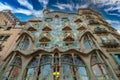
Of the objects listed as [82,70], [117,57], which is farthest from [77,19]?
[82,70]

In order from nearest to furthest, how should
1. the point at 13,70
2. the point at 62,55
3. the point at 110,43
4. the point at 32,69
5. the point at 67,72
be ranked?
the point at 67,72 → the point at 13,70 → the point at 32,69 → the point at 62,55 → the point at 110,43

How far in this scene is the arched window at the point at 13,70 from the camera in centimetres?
1655

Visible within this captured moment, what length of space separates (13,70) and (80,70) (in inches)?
344

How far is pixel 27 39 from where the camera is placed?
2275 centimetres

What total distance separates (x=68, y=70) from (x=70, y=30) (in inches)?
398

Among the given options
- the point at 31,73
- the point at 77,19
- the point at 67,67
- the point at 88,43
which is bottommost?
the point at 31,73

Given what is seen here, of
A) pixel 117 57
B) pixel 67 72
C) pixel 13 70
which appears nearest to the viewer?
pixel 67 72

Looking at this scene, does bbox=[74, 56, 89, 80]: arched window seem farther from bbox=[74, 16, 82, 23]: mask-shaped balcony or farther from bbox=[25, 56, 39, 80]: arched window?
bbox=[74, 16, 82, 23]: mask-shaped balcony

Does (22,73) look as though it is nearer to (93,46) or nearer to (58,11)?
(93,46)

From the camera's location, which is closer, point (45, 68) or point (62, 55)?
point (45, 68)

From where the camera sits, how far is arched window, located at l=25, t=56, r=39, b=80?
54.3 feet

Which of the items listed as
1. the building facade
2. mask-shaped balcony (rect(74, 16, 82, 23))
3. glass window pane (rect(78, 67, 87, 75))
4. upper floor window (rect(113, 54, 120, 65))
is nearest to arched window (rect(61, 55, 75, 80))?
the building facade

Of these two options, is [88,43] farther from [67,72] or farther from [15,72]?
[15,72]

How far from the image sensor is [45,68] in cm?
1717
